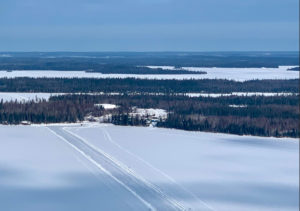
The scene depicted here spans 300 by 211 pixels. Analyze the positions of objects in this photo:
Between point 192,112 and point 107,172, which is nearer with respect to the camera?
point 107,172

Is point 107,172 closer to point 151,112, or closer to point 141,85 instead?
point 151,112

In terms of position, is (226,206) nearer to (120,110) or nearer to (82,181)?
(82,181)

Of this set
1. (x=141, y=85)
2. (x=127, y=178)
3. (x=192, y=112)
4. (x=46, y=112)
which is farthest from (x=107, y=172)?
(x=141, y=85)

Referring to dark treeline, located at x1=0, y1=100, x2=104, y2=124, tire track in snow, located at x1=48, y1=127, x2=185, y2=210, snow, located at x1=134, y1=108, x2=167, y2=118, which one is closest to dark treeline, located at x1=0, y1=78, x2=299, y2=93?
snow, located at x1=134, y1=108, x2=167, y2=118

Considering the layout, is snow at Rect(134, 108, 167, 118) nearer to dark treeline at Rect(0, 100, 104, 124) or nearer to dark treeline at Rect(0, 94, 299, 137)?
dark treeline at Rect(0, 94, 299, 137)

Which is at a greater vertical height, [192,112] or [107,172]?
[107,172]
